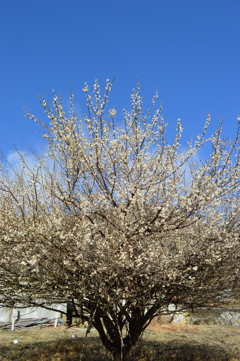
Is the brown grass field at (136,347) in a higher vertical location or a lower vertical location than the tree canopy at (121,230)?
lower

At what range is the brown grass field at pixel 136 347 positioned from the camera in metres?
7.37

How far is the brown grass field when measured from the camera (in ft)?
24.2

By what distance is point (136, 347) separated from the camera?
25.6 ft

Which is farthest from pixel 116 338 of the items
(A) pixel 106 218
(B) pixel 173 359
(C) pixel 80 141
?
(C) pixel 80 141

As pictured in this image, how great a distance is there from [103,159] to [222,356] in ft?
19.1

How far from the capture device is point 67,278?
203 inches

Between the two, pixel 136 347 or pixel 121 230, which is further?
pixel 136 347

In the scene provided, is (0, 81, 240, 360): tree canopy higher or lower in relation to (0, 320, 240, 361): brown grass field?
higher

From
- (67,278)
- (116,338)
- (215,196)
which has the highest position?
(215,196)

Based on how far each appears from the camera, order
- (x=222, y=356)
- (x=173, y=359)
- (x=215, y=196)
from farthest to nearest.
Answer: (x=222, y=356)
(x=173, y=359)
(x=215, y=196)

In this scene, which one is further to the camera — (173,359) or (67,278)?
(173,359)

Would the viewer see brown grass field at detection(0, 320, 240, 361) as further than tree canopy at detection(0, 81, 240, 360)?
Yes

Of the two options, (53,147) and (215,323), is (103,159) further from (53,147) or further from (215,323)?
(215,323)

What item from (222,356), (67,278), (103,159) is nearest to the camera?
(67,278)
